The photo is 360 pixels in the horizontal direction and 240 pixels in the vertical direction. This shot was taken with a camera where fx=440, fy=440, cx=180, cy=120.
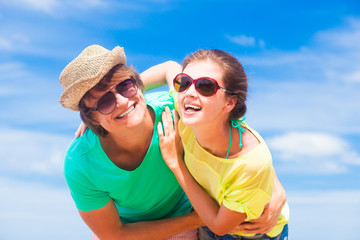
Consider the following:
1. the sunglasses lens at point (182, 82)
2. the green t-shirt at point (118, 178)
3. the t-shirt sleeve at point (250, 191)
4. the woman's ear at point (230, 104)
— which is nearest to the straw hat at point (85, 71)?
the green t-shirt at point (118, 178)

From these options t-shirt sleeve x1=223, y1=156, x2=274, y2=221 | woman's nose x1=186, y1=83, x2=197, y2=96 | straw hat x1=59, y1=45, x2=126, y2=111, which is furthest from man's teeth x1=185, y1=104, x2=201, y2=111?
straw hat x1=59, y1=45, x2=126, y2=111

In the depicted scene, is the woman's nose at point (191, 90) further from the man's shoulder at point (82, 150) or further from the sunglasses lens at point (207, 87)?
the man's shoulder at point (82, 150)

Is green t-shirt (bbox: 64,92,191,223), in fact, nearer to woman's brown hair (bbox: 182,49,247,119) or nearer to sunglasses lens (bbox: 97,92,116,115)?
sunglasses lens (bbox: 97,92,116,115)

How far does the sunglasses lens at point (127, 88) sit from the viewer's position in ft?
14.7

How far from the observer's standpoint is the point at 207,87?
13.0ft

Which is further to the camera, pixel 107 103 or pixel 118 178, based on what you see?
pixel 118 178

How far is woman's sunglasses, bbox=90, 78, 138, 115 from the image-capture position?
4.42 metres

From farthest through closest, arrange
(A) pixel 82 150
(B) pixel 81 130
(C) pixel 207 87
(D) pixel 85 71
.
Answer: (B) pixel 81 130 < (A) pixel 82 150 < (D) pixel 85 71 < (C) pixel 207 87

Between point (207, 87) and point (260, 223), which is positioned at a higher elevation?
point (207, 87)

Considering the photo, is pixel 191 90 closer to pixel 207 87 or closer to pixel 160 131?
pixel 207 87

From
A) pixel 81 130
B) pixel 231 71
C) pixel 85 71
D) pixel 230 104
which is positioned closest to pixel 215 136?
pixel 230 104

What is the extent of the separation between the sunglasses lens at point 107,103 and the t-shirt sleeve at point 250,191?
1.39 meters

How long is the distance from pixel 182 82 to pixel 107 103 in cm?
85

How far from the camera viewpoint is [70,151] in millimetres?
4879
